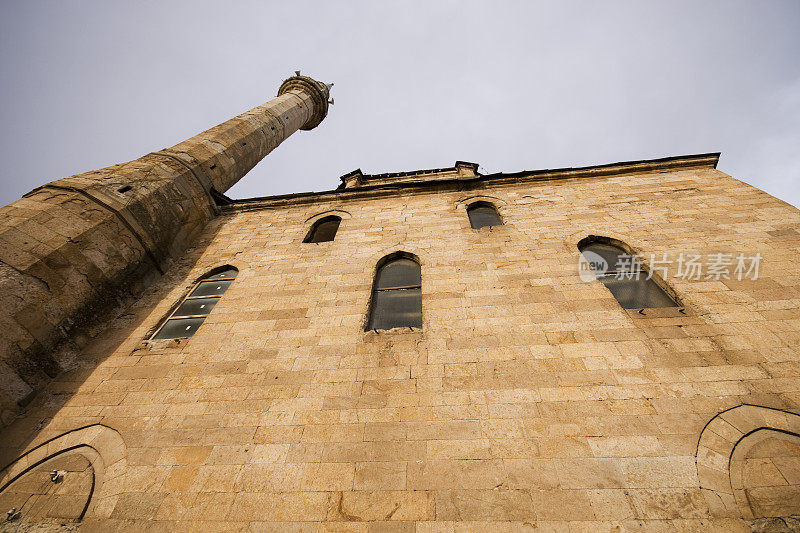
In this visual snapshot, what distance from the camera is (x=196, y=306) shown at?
5.94m

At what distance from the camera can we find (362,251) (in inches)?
254

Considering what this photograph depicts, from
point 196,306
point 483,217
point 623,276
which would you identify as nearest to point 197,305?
point 196,306

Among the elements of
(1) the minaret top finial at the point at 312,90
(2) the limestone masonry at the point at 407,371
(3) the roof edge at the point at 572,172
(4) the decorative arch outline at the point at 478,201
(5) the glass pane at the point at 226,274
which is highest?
(1) the minaret top finial at the point at 312,90

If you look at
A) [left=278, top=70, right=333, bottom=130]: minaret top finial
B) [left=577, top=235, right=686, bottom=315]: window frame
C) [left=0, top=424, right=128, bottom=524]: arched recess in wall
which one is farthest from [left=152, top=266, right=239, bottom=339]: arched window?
[left=278, top=70, right=333, bottom=130]: minaret top finial

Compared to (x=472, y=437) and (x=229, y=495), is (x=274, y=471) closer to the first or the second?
(x=229, y=495)

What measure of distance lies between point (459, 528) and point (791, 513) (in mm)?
2911

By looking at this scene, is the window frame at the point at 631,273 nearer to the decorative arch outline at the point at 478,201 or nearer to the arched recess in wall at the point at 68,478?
the decorative arch outline at the point at 478,201

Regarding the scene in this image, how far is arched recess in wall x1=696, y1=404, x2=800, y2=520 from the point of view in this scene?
2.72m

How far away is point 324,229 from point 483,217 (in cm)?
400

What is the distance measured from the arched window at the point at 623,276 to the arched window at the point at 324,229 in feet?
18.3

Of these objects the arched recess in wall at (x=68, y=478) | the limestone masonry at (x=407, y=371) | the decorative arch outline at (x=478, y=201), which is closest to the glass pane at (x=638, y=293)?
the limestone masonry at (x=407, y=371)

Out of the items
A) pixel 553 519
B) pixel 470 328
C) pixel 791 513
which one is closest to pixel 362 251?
pixel 470 328

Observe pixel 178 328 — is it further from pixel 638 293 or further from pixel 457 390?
pixel 638 293

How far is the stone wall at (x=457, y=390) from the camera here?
9.77 feet
